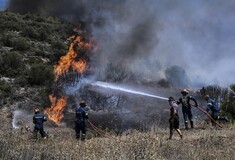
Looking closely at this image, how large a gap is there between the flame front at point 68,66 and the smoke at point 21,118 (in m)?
1.18

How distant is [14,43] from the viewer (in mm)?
37188

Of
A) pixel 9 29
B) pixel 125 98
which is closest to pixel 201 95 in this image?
pixel 125 98

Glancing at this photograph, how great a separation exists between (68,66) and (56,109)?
6646 mm

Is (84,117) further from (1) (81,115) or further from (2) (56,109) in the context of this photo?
(2) (56,109)

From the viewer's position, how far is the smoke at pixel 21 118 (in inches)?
856

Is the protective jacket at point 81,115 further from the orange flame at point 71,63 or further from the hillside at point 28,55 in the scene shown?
the orange flame at point 71,63

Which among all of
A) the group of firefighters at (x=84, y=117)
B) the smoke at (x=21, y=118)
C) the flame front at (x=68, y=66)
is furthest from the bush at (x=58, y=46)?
the group of firefighters at (x=84, y=117)

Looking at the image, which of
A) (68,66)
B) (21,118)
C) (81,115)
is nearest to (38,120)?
(81,115)

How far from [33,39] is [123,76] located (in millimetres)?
10981

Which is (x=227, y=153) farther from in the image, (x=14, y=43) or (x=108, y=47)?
(x=108, y=47)

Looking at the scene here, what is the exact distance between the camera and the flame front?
24.6m

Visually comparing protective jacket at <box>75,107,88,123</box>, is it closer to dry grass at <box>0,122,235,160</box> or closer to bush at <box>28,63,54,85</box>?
dry grass at <box>0,122,235,160</box>

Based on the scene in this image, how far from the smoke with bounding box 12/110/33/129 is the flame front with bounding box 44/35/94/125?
1.18 metres

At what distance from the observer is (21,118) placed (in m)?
22.8
